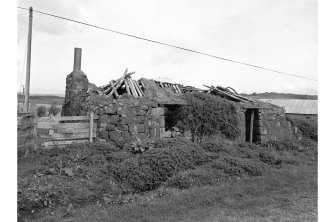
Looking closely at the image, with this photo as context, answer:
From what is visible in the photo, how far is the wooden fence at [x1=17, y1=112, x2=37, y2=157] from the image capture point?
29.0 ft

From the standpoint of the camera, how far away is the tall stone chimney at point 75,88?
40.5ft

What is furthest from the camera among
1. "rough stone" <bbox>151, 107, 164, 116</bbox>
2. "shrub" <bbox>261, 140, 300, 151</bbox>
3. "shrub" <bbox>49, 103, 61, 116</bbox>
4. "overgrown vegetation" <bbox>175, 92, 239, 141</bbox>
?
"shrub" <bbox>49, 103, 61, 116</bbox>

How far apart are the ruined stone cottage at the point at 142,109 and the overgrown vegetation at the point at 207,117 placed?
359mm

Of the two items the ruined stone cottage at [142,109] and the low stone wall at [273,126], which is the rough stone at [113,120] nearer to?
the ruined stone cottage at [142,109]

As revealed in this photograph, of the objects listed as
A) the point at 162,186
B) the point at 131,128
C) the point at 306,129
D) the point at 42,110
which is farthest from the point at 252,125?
the point at 42,110

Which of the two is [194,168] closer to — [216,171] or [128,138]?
[216,171]

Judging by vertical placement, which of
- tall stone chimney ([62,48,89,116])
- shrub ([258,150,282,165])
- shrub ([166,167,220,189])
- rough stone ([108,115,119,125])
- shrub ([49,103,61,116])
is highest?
tall stone chimney ([62,48,89,116])

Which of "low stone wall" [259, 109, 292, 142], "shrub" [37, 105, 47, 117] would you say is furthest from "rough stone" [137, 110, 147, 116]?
"shrub" [37, 105, 47, 117]

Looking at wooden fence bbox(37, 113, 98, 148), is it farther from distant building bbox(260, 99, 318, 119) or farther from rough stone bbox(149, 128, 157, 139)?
distant building bbox(260, 99, 318, 119)

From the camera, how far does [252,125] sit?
15023 mm

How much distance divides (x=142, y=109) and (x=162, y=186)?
4.87 metres

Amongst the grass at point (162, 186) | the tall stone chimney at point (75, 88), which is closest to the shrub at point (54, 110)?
the tall stone chimney at point (75, 88)

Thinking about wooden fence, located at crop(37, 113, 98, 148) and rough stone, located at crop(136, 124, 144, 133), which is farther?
rough stone, located at crop(136, 124, 144, 133)

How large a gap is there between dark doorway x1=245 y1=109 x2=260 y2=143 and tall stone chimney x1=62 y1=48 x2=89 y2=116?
8.02 meters
